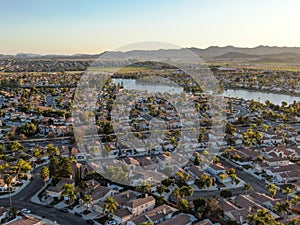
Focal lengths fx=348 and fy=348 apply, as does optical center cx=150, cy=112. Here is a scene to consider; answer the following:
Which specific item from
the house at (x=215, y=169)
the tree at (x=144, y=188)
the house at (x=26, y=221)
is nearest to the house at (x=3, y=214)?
the house at (x=26, y=221)

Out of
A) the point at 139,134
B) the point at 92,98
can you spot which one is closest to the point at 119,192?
the point at 139,134

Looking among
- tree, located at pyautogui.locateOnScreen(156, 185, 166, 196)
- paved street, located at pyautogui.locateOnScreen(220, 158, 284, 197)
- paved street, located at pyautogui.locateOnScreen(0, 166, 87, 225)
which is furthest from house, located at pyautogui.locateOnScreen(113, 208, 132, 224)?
paved street, located at pyautogui.locateOnScreen(220, 158, 284, 197)

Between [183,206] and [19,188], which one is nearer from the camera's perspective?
[183,206]

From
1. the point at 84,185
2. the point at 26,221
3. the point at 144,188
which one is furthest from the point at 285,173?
the point at 26,221

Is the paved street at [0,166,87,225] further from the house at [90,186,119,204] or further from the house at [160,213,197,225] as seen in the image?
the house at [160,213,197,225]

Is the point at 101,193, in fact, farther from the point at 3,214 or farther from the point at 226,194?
the point at 226,194

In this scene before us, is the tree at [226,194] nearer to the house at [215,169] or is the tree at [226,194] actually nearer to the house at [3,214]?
the house at [215,169]

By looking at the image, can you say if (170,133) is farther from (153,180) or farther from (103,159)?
(153,180)
